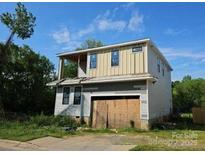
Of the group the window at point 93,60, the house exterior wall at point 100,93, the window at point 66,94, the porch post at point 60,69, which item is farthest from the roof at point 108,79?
the window at point 93,60

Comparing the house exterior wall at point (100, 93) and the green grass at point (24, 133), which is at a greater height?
the house exterior wall at point (100, 93)

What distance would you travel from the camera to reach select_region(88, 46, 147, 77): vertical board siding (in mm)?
15758

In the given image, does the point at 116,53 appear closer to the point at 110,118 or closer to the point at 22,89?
the point at 110,118

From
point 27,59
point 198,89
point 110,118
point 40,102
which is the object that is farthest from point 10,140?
point 198,89

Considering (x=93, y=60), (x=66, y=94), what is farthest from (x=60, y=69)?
(x=93, y=60)

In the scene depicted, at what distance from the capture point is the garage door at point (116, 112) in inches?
578

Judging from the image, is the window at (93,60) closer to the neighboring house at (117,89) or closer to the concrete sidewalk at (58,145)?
the neighboring house at (117,89)

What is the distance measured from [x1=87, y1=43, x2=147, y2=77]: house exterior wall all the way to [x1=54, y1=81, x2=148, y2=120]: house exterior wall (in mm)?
1108

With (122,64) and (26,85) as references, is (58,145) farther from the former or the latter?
(26,85)

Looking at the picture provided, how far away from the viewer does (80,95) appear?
17.4m

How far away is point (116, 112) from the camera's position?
50.5ft

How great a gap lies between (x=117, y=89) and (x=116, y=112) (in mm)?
1618

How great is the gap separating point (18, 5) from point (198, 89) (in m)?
28.6

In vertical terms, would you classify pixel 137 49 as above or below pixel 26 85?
above
